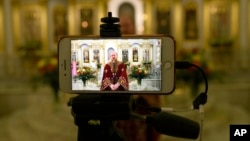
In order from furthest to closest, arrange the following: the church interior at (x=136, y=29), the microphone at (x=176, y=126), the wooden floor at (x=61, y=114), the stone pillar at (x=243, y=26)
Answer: the stone pillar at (x=243, y=26)
the church interior at (x=136, y=29)
the wooden floor at (x=61, y=114)
the microphone at (x=176, y=126)

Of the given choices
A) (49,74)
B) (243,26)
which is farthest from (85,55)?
(243,26)

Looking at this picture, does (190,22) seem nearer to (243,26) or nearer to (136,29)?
(243,26)

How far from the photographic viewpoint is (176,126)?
0.83 metres

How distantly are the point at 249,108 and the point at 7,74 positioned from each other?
172 inches

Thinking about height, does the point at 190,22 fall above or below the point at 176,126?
above

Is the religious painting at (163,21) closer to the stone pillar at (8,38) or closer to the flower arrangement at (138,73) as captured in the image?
the stone pillar at (8,38)

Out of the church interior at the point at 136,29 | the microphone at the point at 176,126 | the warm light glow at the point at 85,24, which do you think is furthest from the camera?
the warm light glow at the point at 85,24

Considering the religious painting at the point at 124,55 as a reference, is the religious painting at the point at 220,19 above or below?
above

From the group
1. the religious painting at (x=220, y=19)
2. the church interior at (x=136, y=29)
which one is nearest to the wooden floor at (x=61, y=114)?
the church interior at (x=136, y=29)

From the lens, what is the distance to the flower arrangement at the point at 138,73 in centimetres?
90

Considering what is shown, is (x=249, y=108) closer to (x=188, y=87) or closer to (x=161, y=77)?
(x=188, y=87)

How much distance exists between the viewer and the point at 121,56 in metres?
0.90

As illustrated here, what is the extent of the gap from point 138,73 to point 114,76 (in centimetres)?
6

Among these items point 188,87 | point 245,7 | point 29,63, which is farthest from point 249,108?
point 29,63
